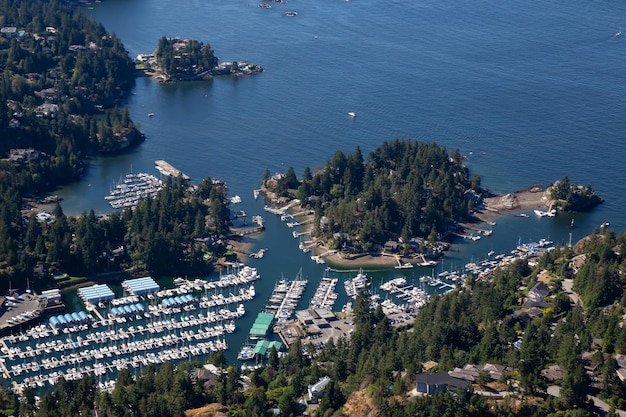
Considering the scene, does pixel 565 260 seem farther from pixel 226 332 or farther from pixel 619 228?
pixel 226 332

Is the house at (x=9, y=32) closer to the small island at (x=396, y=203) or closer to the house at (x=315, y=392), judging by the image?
the small island at (x=396, y=203)

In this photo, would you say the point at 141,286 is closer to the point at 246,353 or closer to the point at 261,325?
the point at 261,325

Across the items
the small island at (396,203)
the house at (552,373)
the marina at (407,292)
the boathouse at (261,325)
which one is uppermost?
the house at (552,373)

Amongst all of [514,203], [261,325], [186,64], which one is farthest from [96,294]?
[186,64]

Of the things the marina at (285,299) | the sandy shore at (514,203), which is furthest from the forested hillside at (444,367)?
the sandy shore at (514,203)

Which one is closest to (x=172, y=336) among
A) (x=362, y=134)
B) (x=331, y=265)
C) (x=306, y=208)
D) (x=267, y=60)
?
(x=331, y=265)
